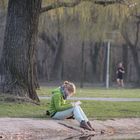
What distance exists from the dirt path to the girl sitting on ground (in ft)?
0.70

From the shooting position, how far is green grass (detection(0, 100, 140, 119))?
18.6 metres

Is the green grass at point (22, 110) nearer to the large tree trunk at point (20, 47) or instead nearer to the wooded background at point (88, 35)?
the large tree trunk at point (20, 47)

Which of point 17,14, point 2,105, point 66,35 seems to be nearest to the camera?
point 2,105

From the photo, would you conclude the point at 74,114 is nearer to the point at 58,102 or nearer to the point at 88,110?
the point at 58,102

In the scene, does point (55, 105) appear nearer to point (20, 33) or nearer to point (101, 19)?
point (20, 33)

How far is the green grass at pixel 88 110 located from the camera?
18.6 m

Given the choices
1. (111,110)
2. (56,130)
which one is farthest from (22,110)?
(111,110)

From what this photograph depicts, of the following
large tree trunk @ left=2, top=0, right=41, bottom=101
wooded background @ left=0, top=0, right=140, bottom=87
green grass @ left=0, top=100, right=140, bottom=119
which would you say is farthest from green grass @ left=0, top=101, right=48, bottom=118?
wooded background @ left=0, top=0, right=140, bottom=87

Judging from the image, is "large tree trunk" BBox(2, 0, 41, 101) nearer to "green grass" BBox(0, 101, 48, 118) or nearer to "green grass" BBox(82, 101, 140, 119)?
"green grass" BBox(0, 101, 48, 118)

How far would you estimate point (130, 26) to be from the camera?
4828cm

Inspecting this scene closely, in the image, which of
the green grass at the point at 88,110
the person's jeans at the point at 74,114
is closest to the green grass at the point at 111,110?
the green grass at the point at 88,110

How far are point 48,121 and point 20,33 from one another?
5.49 metres

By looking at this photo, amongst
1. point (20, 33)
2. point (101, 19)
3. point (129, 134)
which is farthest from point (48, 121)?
point (101, 19)

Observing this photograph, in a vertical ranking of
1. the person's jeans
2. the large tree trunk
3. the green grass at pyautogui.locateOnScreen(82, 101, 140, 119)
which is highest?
the large tree trunk
